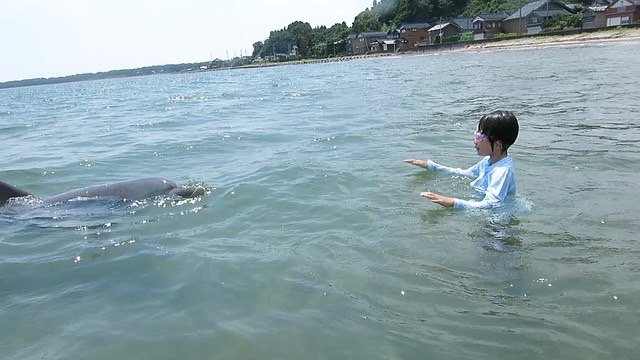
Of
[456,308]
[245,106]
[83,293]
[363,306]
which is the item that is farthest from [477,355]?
[245,106]

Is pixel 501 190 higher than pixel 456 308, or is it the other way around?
pixel 501 190

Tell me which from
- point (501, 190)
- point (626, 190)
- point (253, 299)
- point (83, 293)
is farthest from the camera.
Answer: point (626, 190)

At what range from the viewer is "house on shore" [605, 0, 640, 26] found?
64.8 m

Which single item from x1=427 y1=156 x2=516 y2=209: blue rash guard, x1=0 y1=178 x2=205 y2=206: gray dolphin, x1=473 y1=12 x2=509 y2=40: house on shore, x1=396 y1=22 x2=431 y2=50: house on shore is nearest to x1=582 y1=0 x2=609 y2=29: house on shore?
x1=473 y1=12 x2=509 y2=40: house on shore

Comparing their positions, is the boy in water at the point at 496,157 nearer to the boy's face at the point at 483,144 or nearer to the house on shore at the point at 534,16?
the boy's face at the point at 483,144

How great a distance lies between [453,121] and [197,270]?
811 centimetres

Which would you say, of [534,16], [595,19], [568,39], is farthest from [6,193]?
[534,16]

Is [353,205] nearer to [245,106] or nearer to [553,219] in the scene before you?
[553,219]

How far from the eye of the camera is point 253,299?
148 inches

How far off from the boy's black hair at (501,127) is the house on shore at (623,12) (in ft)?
236

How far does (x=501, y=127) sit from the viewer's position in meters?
4.80

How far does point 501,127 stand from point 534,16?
8844 cm

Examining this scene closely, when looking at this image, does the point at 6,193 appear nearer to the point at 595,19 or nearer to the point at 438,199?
the point at 438,199

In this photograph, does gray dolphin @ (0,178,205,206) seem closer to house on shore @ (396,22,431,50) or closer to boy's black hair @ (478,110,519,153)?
boy's black hair @ (478,110,519,153)
